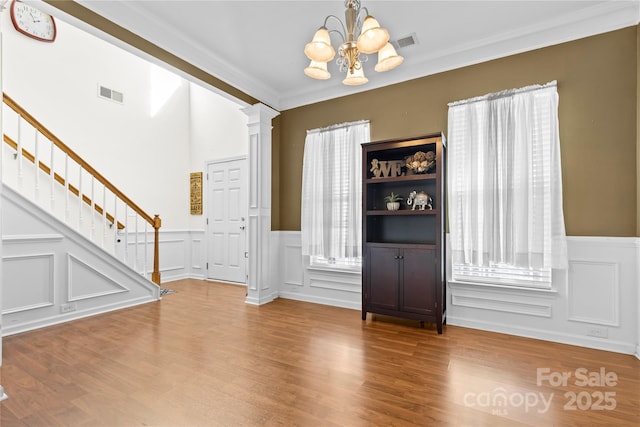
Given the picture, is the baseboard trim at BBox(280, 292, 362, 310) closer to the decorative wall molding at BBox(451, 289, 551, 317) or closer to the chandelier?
the decorative wall molding at BBox(451, 289, 551, 317)

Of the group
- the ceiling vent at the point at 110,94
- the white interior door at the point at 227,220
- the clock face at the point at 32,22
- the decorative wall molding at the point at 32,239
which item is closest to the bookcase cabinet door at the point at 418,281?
the white interior door at the point at 227,220

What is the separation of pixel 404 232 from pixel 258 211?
6.55ft

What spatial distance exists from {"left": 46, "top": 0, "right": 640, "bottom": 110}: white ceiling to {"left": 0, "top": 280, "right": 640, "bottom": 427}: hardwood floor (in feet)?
9.42

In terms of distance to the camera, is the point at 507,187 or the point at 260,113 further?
the point at 260,113

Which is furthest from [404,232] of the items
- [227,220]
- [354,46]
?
[227,220]

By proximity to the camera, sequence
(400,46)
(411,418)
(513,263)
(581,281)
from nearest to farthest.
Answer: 1. (411,418)
2. (581,281)
3. (513,263)
4. (400,46)

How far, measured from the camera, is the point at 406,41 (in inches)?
127

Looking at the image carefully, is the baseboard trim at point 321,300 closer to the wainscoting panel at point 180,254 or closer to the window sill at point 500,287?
the window sill at point 500,287

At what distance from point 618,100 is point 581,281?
1.65 metres

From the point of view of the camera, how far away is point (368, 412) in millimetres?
1860

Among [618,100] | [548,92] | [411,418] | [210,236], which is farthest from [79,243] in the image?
[618,100]

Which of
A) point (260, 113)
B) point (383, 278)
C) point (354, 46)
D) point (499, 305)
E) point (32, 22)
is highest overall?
point (32, 22)

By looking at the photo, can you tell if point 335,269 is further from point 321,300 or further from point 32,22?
point 32,22

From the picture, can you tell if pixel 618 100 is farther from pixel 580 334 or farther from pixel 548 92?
pixel 580 334
